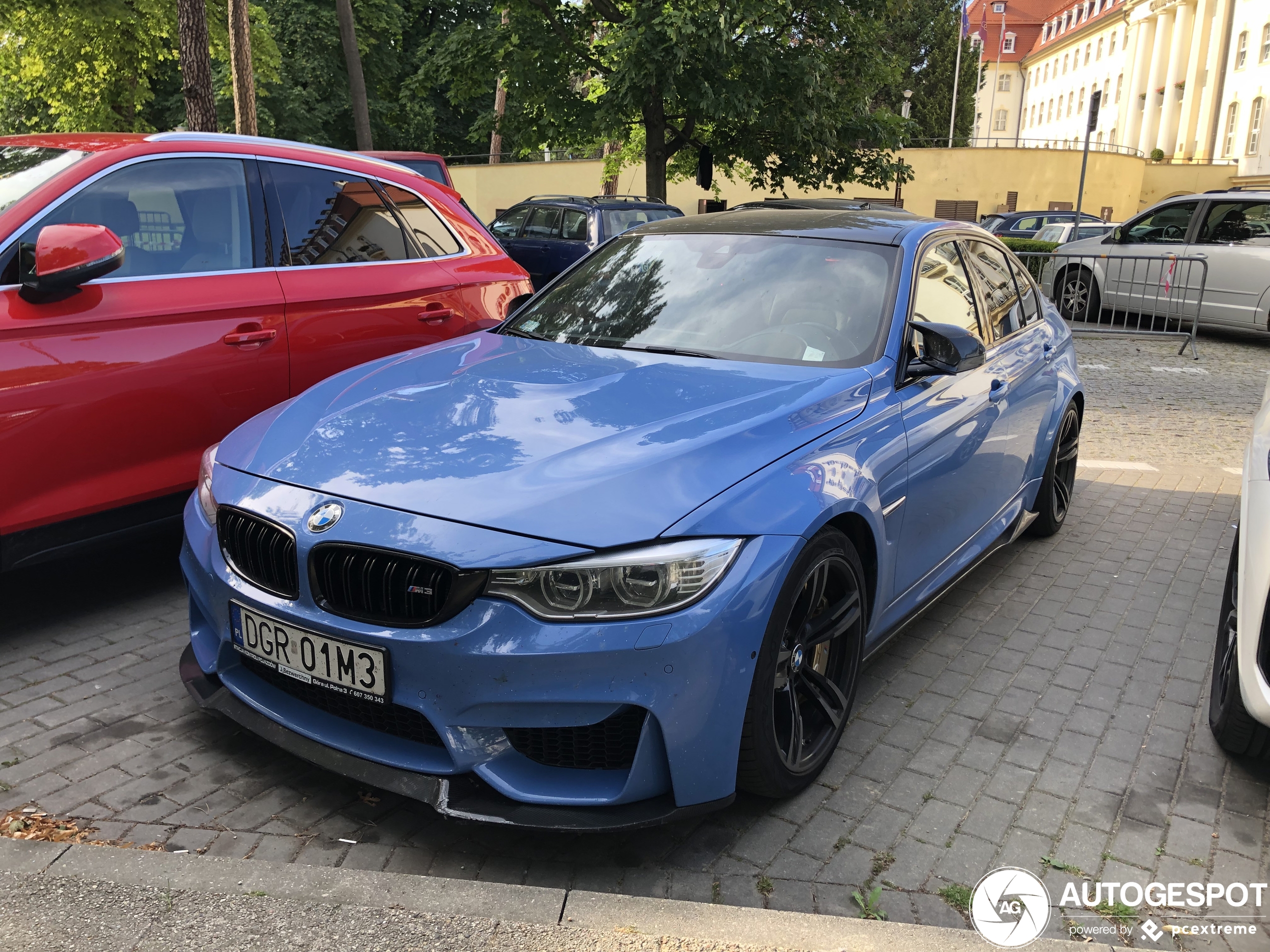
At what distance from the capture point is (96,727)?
3314 mm

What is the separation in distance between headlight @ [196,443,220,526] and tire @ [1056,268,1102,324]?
13.1m

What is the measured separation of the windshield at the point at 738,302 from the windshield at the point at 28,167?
71.2 inches

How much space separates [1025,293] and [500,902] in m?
4.13

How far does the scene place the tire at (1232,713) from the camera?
128 inches

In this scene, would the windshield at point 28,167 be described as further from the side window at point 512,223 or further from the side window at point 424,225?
the side window at point 512,223

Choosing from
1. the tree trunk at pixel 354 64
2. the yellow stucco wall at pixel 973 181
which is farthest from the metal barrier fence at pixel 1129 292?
the yellow stucco wall at pixel 973 181

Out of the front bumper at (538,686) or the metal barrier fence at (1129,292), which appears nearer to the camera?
the front bumper at (538,686)

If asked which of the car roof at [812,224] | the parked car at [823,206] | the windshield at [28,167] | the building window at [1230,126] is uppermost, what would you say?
the building window at [1230,126]

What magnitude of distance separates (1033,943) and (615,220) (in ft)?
45.3

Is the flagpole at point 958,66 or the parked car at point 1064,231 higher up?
the flagpole at point 958,66

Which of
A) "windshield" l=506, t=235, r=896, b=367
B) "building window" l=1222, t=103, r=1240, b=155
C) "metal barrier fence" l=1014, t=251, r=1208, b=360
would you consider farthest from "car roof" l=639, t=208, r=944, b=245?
"building window" l=1222, t=103, r=1240, b=155

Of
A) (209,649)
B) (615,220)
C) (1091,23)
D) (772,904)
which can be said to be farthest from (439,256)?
(1091,23)

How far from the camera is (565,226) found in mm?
15336

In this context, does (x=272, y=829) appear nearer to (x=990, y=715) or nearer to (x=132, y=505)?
(x=132, y=505)
